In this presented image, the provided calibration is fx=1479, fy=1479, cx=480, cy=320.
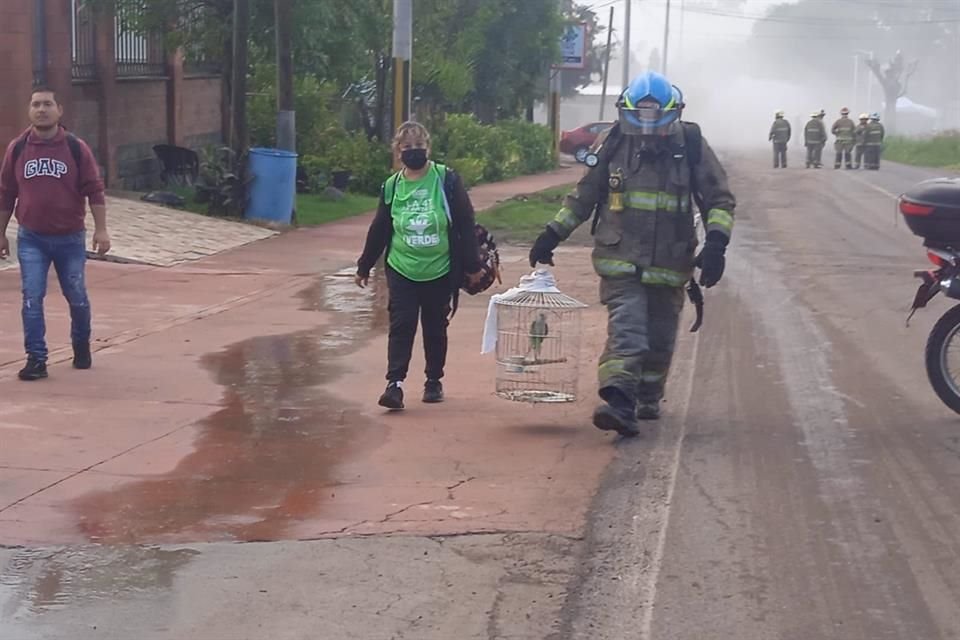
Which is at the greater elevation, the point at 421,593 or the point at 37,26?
the point at 37,26

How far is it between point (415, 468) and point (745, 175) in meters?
29.5

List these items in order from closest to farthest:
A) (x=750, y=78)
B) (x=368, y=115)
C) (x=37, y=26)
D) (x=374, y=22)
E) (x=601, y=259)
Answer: (x=601, y=259), (x=37, y=26), (x=374, y=22), (x=368, y=115), (x=750, y=78)

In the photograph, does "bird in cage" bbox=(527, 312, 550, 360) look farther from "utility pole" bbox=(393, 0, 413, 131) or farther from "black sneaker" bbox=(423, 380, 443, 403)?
"utility pole" bbox=(393, 0, 413, 131)

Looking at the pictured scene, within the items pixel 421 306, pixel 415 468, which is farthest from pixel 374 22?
pixel 415 468

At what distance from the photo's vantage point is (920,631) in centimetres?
500

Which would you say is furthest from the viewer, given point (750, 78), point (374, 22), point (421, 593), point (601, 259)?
point (750, 78)

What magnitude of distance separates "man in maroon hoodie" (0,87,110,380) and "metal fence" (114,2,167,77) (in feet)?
38.6

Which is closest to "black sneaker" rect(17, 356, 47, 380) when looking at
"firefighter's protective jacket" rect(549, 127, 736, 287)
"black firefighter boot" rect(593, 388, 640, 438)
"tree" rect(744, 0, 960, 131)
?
"firefighter's protective jacket" rect(549, 127, 736, 287)

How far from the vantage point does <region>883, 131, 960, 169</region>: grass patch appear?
1865 inches

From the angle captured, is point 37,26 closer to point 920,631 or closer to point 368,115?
point 368,115

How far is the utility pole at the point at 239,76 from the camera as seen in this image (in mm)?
18641

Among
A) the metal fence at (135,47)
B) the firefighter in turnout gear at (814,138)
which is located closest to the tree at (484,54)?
the firefighter in turnout gear at (814,138)

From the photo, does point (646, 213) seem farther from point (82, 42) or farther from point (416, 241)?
point (82, 42)

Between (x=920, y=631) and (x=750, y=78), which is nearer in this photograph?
(x=920, y=631)
